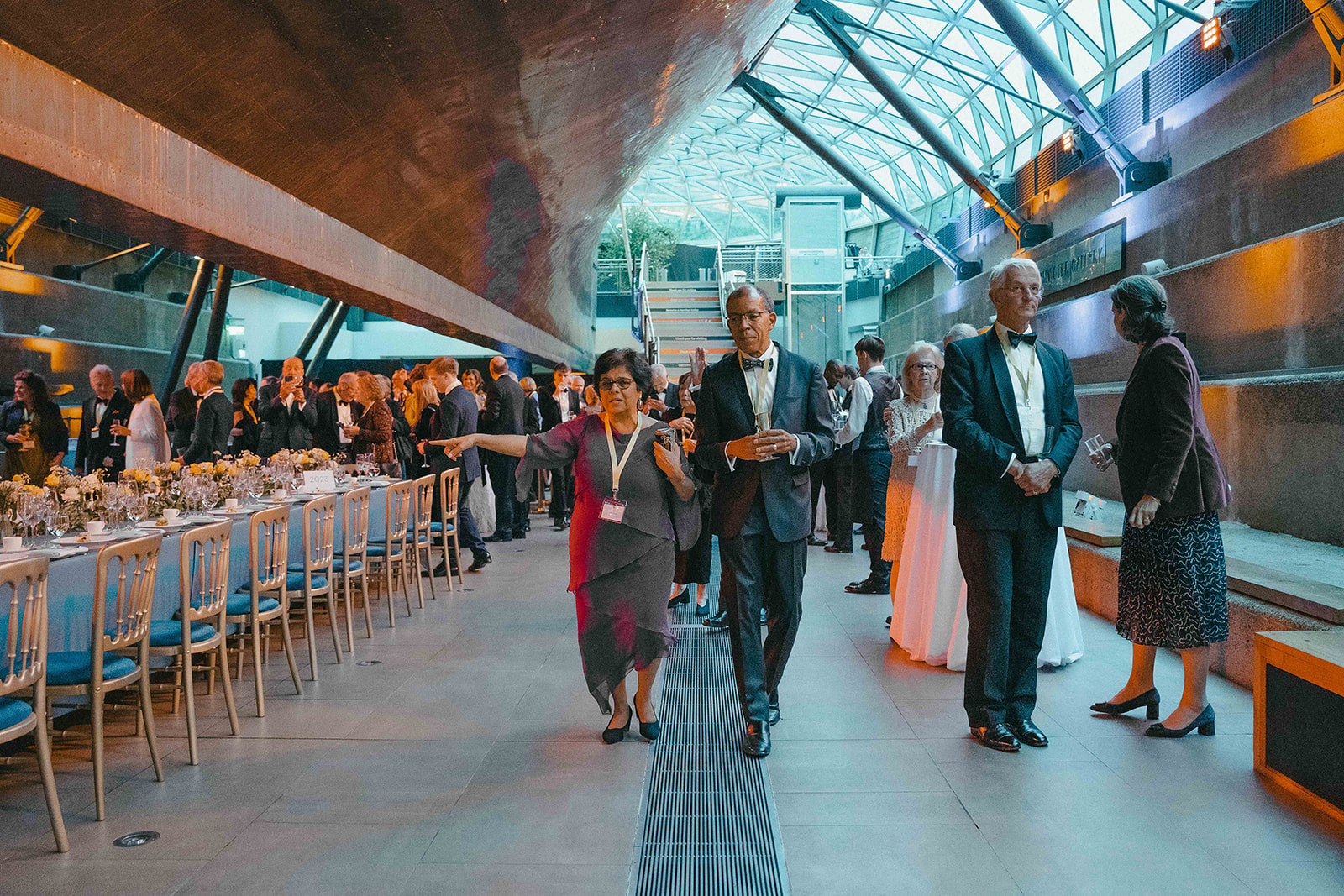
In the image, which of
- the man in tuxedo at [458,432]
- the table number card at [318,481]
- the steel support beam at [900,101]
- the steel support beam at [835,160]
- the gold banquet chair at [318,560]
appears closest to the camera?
the gold banquet chair at [318,560]

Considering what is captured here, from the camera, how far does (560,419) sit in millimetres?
10992

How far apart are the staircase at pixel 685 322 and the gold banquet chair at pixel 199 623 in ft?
48.2

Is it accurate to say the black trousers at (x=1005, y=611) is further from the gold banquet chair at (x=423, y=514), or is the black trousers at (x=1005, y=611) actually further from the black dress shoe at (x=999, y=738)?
the gold banquet chair at (x=423, y=514)

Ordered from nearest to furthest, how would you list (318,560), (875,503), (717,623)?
(318,560)
(717,623)
(875,503)

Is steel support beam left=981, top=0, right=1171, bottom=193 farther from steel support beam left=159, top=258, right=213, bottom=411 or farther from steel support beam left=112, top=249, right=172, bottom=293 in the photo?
steel support beam left=112, top=249, right=172, bottom=293

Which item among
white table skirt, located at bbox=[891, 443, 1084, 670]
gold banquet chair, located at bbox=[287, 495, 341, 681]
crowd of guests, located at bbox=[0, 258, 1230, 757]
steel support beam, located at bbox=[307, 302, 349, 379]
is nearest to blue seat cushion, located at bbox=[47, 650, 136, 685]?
gold banquet chair, located at bbox=[287, 495, 341, 681]

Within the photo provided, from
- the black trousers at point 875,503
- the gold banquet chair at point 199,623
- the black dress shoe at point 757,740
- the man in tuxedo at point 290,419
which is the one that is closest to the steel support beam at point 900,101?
the black trousers at point 875,503

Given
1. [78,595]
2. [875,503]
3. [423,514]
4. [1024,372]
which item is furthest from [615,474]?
[875,503]

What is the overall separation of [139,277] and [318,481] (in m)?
9.76

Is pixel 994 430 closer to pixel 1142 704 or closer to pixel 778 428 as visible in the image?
pixel 778 428

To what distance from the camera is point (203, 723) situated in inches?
150

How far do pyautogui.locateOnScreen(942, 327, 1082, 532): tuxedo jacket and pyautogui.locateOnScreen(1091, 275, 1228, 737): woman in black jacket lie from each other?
10.5 inches

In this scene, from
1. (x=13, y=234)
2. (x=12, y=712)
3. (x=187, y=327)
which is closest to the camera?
(x=12, y=712)

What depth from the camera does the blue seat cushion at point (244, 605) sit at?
4.02 metres
